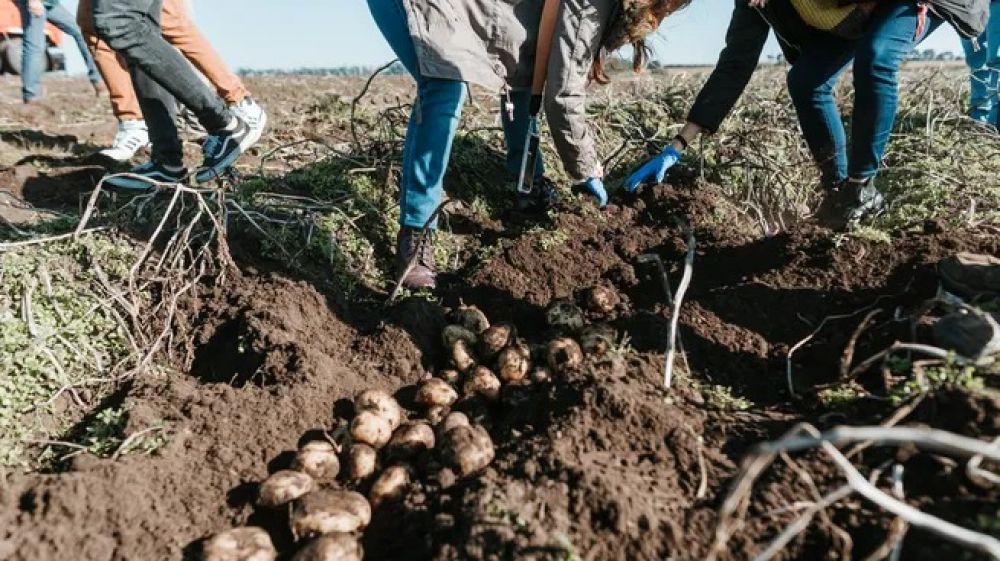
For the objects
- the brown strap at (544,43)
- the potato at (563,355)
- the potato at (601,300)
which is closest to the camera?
the potato at (563,355)

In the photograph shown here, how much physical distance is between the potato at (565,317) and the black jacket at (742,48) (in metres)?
1.44

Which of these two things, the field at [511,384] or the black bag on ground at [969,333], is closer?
the field at [511,384]

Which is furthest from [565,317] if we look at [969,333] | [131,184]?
[131,184]

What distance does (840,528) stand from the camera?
1600mm

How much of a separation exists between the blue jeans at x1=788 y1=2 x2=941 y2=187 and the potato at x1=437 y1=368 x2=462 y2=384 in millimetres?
2135

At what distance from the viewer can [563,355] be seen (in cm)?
254

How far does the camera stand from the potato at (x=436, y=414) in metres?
2.34

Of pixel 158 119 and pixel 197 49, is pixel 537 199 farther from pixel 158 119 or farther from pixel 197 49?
pixel 197 49

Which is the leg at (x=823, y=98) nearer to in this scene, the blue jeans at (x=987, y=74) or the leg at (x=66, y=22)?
the blue jeans at (x=987, y=74)

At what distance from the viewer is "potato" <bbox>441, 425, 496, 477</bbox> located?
199 cm

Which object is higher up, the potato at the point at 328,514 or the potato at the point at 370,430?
the potato at the point at 370,430

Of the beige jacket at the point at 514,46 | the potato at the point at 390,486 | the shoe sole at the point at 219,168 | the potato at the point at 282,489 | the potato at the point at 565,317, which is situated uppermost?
the beige jacket at the point at 514,46

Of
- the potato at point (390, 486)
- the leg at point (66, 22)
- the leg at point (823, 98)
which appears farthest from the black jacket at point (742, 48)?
the leg at point (66, 22)

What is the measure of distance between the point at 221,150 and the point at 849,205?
3.27 m
